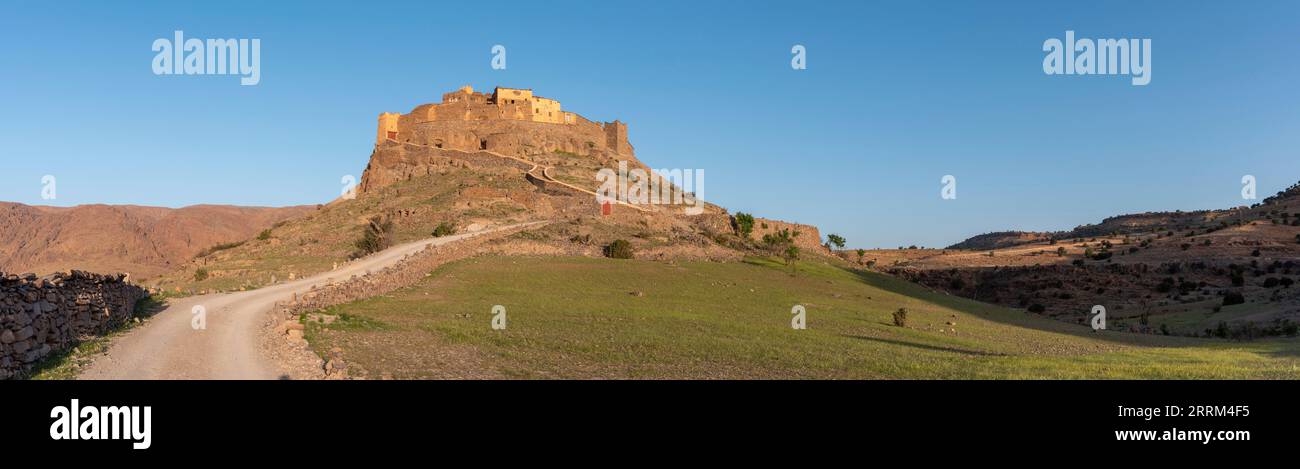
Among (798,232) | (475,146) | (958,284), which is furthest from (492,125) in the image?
(958,284)

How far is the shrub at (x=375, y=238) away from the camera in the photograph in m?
36.9

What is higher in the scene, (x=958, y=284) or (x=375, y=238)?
(x=375, y=238)

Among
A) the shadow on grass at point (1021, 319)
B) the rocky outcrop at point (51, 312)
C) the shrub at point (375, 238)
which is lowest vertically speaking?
the shadow on grass at point (1021, 319)

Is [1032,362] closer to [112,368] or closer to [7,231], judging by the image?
[112,368]

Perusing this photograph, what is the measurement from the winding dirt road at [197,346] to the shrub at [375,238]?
16.4 m

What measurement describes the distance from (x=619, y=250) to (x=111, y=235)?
6931cm

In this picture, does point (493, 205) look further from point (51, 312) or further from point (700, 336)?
point (51, 312)

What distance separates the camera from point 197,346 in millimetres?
12609

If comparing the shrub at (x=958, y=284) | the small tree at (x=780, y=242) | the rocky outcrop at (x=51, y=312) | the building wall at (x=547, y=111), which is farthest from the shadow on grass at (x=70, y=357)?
the building wall at (x=547, y=111)

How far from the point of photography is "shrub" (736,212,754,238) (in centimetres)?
5478

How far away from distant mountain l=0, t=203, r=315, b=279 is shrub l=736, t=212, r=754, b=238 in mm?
47715

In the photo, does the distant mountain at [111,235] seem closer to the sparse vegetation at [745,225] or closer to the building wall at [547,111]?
the building wall at [547,111]

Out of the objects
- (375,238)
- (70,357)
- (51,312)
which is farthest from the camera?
(375,238)

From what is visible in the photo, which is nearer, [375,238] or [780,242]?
[375,238]
